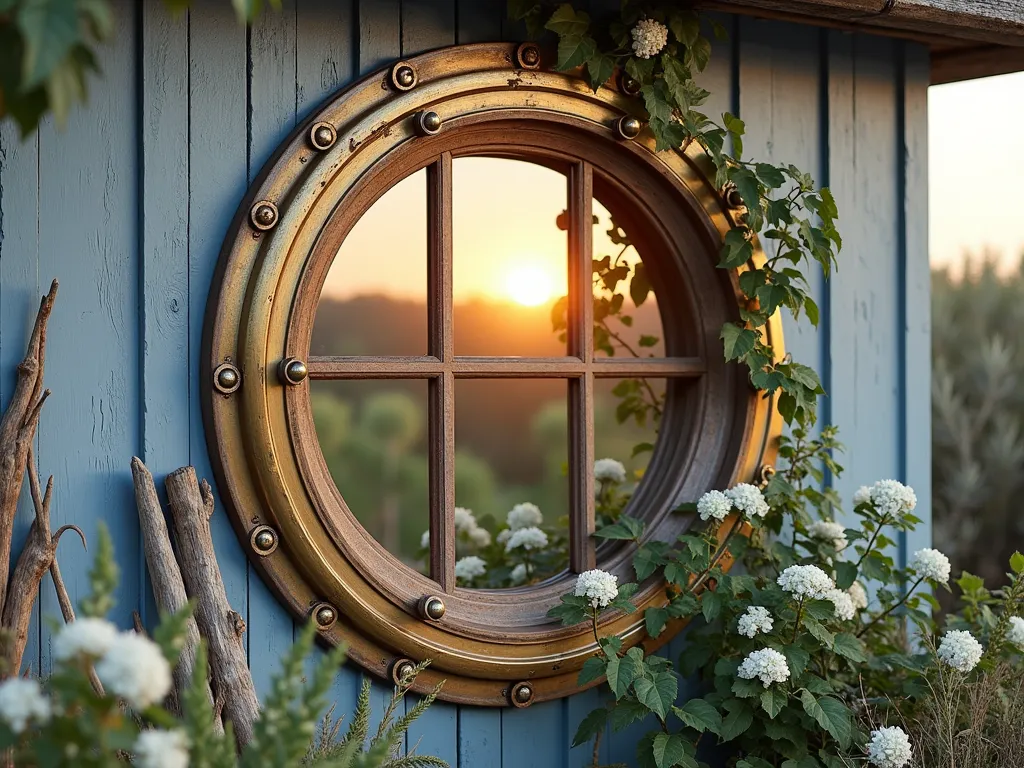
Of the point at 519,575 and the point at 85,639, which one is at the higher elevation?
the point at 85,639

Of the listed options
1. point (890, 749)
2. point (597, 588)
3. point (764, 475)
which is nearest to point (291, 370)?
point (597, 588)

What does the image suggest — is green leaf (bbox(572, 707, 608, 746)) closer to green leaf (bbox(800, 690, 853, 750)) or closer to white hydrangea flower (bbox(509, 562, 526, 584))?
green leaf (bbox(800, 690, 853, 750))

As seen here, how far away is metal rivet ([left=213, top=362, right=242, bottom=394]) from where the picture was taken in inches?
81.9

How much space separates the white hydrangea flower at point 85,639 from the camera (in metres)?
1.18

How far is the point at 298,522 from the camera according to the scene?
2148mm

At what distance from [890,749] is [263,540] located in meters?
1.40

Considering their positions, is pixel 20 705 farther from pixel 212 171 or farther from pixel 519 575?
pixel 519 575

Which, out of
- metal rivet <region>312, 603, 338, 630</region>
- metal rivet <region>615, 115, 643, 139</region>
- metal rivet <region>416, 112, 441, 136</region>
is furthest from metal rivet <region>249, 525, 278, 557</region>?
metal rivet <region>615, 115, 643, 139</region>

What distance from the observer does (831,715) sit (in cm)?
232

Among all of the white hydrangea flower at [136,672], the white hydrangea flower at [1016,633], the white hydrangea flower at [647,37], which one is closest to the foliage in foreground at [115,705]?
the white hydrangea flower at [136,672]

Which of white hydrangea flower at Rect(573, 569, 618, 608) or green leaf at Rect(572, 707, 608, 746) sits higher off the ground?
white hydrangea flower at Rect(573, 569, 618, 608)

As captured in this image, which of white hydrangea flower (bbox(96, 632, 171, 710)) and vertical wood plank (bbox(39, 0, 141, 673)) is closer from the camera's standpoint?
white hydrangea flower (bbox(96, 632, 171, 710))

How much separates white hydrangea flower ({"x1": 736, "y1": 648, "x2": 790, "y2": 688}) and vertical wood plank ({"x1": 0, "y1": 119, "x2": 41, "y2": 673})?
1449mm

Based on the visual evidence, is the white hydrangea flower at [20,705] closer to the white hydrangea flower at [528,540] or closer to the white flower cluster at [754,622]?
the white flower cluster at [754,622]
